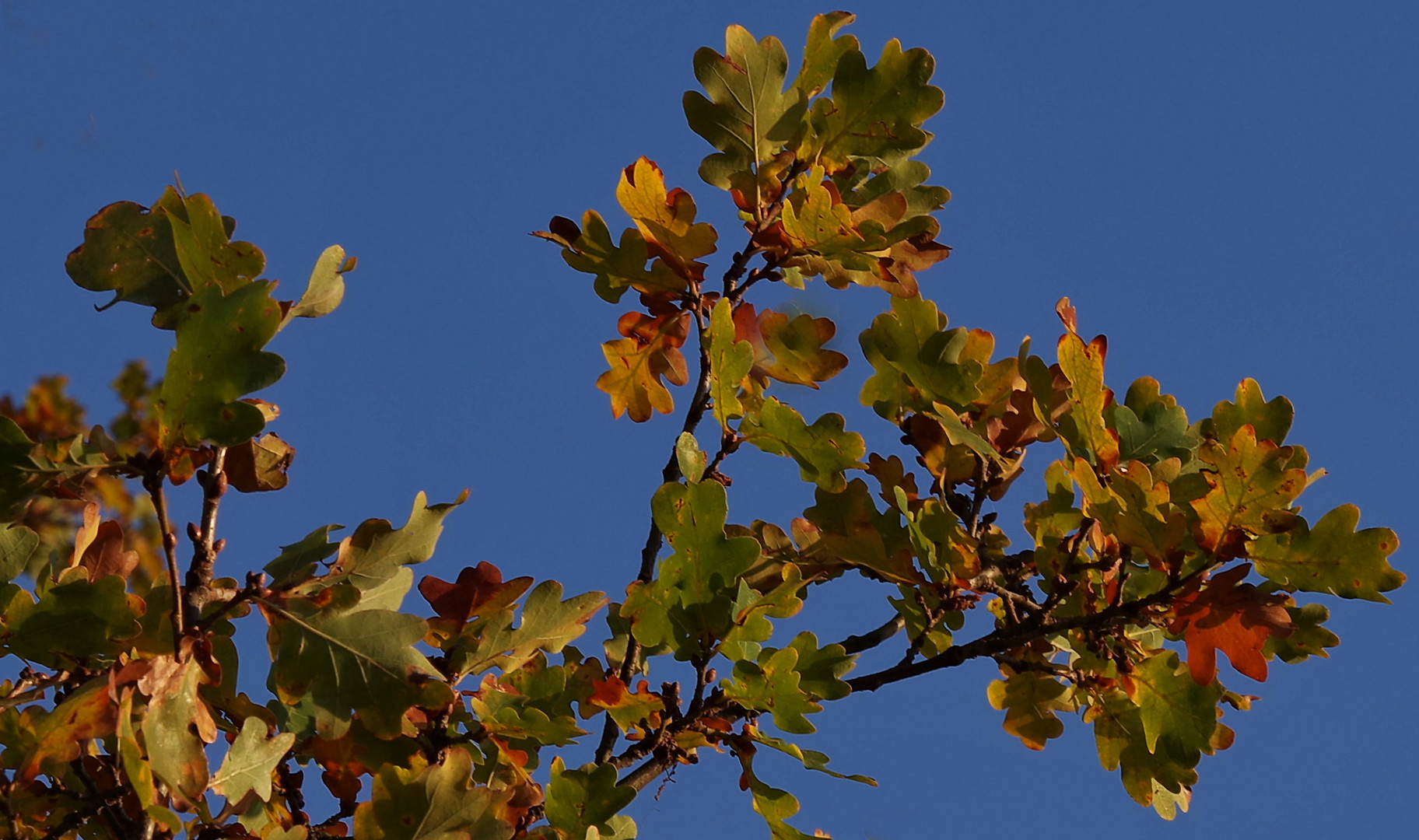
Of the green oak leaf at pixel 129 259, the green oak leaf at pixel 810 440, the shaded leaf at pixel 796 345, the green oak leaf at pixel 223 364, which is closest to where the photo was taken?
the green oak leaf at pixel 223 364

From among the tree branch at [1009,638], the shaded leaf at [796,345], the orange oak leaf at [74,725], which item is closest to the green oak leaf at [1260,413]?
the tree branch at [1009,638]

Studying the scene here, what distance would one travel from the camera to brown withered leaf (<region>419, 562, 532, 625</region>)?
7.07ft

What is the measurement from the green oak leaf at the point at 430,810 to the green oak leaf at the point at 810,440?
0.67 metres

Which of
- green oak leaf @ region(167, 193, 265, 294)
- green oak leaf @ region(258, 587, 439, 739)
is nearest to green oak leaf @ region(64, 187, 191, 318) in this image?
green oak leaf @ region(167, 193, 265, 294)

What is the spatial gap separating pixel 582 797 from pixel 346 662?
1.30ft

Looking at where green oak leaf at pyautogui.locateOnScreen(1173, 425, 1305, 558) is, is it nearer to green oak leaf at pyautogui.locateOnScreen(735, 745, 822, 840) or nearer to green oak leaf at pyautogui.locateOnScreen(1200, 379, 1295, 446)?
green oak leaf at pyautogui.locateOnScreen(1200, 379, 1295, 446)

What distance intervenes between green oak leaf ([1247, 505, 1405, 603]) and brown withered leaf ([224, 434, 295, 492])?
1440 millimetres

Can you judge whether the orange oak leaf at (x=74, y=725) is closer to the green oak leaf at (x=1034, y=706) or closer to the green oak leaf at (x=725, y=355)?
the green oak leaf at (x=725, y=355)

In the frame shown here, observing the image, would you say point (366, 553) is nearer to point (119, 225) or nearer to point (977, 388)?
point (119, 225)

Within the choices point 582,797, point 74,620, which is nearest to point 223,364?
point 74,620

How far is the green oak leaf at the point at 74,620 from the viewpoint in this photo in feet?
5.87

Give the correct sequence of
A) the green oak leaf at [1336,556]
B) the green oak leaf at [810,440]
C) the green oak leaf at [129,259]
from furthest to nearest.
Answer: the green oak leaf at [810,440]
the green oak leaf at [1336,556]
the green oak leaf at [129,259]

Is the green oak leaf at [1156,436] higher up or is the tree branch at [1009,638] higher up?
the green oak leaf at [1156,436]

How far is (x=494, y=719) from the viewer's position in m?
2.00
